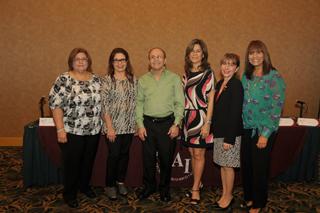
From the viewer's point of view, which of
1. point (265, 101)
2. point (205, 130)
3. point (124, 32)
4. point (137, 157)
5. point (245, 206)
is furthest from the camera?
point (124, 32)

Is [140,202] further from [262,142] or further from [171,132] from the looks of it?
[262,142]

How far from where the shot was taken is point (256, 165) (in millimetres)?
2170

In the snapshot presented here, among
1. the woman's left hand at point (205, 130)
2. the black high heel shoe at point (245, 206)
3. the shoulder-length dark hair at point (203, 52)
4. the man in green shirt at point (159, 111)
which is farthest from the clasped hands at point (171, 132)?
the black high heel shoe at point (245, 206)

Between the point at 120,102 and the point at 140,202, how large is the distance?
1.01 meters

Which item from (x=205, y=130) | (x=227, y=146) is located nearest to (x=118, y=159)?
(x=205, y=130)

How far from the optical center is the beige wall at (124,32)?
405 centimetres

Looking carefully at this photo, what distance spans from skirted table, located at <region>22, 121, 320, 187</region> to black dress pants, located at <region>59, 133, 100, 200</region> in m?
0.24

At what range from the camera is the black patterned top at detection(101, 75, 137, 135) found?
2.36m

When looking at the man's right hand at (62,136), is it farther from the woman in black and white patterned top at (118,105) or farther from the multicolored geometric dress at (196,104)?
the multicolored geometric dress at (196,104)

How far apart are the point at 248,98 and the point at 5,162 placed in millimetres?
3296

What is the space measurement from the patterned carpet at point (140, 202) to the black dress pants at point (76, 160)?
0.19 metres

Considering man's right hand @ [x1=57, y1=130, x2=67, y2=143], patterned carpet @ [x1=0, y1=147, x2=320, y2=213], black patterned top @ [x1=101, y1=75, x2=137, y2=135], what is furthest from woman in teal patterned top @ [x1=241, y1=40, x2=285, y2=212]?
man's right hand @ [x1=57, y1=130, x2=67, y2=143]

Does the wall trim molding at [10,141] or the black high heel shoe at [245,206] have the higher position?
the wall trim molding at [10,141]

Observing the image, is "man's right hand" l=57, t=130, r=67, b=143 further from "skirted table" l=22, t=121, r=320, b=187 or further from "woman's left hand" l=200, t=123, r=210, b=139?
"woman's left hand" l=200, t=123, r=210, b=139
